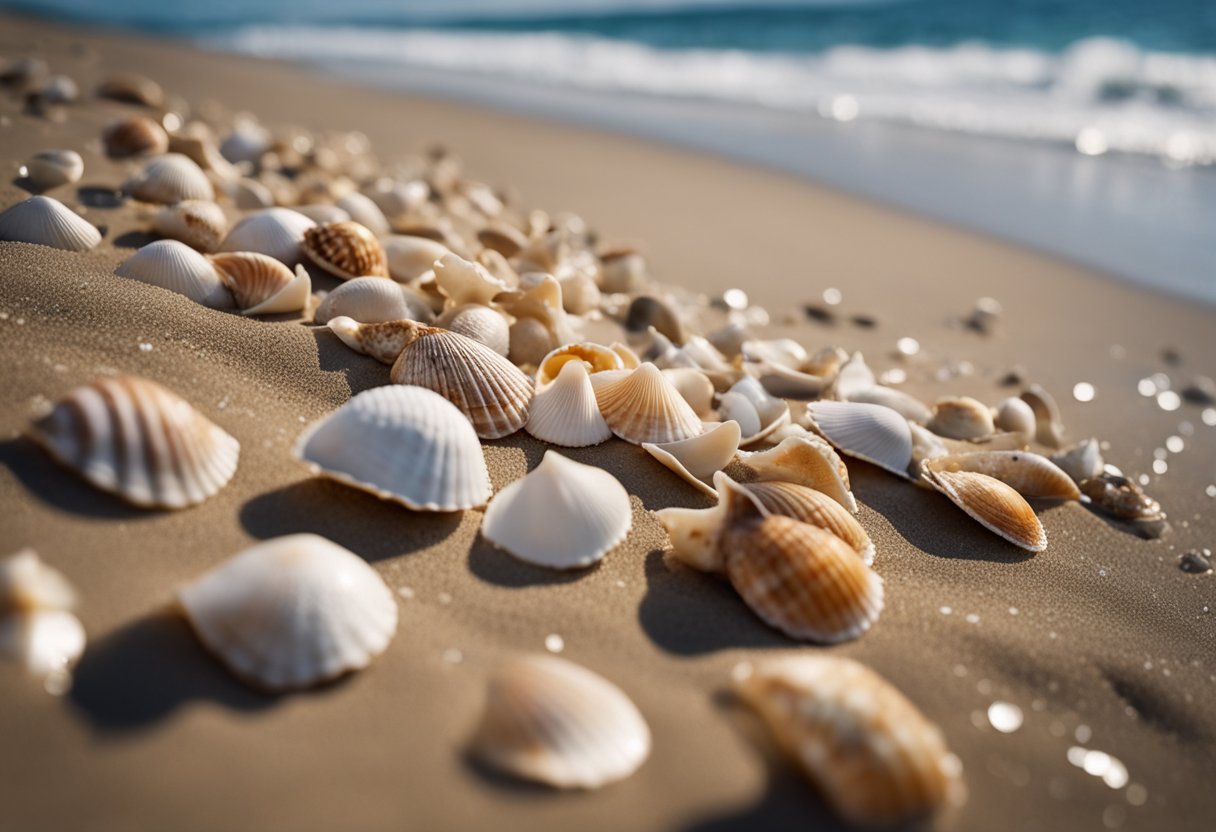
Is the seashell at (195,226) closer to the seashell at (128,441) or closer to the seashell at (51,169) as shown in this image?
the seashell at (51,169)

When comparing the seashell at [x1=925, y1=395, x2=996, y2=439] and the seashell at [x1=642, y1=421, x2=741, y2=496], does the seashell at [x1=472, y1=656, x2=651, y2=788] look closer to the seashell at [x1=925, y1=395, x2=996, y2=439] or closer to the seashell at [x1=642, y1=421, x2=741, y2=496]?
the seashell at [x1=642, y1=421, x2=741, y2=496]

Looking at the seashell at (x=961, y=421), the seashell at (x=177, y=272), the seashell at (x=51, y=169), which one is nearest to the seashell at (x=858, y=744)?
the seashell at (x=961, y=421)

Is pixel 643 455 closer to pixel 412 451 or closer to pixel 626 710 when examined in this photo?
pixel 412 451

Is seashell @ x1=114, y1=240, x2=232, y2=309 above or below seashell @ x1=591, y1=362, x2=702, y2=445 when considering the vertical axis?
above

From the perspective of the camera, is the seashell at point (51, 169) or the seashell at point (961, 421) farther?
the seashell at point (51, 169)

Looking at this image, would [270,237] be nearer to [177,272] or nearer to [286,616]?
[177,272]

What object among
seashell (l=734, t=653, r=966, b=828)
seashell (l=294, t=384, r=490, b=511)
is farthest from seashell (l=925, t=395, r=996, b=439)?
seashell (l=294, t=384, r=490, b=511)
